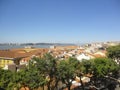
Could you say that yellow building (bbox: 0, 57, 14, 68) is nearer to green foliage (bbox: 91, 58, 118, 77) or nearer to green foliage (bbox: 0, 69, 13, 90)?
green foliage (bbox: 91, 58, 118, 77)

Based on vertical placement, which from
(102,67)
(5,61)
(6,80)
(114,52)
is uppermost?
(114,52)

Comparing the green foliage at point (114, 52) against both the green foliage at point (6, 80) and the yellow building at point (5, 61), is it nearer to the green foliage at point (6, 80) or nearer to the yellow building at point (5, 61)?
the yellow building at point (5, 61)

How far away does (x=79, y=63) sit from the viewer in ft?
102

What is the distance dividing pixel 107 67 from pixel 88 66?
4.09 meters

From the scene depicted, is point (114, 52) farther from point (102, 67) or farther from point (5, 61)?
point (5, 61)

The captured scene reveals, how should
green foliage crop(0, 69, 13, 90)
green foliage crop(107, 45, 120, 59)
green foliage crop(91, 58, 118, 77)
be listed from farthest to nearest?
green foliage crop(107, 45, 120, 59)
green foliage crop(91, 58, 118, 77)
green foliage crop(0, 69, 13, 90)

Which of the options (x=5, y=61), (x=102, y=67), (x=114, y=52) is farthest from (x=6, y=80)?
(x=114, y=52)

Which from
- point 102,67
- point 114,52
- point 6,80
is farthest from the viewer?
point 114,52

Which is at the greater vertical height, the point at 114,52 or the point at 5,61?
the point at 114,52

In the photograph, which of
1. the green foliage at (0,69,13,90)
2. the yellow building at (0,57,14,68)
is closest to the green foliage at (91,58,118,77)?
the green foliage at (0,69,13,90)

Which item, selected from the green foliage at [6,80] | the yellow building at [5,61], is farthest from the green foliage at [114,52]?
the green foliage at [6,80]

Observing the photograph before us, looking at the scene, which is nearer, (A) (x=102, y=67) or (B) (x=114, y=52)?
(A) (x=102, y=67)

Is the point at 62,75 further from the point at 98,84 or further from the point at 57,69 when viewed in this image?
the point at 98,84

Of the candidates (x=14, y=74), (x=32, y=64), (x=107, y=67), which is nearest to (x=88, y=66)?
(x=107, y=67)
